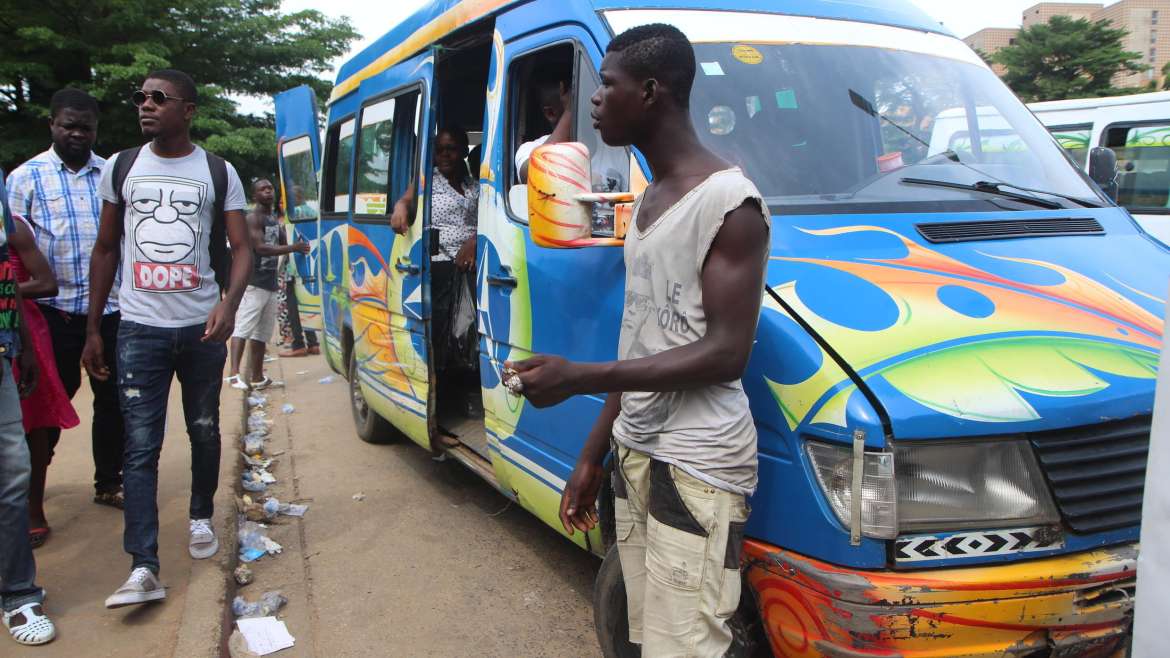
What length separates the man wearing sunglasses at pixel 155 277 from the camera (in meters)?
3.42

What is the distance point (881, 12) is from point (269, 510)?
4085mm

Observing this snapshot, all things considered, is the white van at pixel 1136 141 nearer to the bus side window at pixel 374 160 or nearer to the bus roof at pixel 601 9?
the bus roof at pixel 601 9

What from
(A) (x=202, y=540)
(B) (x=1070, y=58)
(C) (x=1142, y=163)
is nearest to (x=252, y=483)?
(A) (x=202, y=540)

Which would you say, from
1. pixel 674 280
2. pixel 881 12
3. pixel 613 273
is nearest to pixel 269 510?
pixel 613 273

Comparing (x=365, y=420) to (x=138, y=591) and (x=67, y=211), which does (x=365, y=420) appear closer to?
(x=67, y=211)

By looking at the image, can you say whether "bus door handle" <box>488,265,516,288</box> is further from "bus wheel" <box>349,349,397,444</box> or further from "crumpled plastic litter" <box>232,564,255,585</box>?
"bus wheel" <box>349,349,397,444</box>

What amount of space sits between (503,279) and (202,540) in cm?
191

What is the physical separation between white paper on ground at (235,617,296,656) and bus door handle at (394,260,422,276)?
73.6 inches

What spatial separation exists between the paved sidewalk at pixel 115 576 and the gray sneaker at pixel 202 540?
0.04 m

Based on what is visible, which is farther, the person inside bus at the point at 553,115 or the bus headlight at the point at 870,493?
the person inside bus at the point at 553,115

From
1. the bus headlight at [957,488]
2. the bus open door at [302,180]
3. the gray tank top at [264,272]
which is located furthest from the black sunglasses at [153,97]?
the gray tank top at [264,272]

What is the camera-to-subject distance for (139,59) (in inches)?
653

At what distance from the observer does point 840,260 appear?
2.43m

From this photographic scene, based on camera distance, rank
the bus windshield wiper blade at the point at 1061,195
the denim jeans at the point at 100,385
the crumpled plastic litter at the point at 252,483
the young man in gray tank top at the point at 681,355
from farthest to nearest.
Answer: the crumpled plastic litter at the point at 252,483 < the denim jeans at the point at 100,385 < the bus windshield wiper blade at the point at 1061,195 < the young man in gray tank top at the point at 681,355
